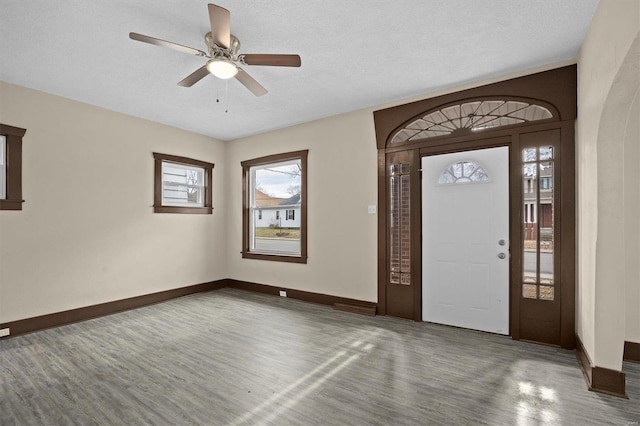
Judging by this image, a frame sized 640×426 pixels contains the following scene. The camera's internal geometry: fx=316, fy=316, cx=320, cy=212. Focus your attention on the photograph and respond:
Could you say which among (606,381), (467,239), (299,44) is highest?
(299,44)

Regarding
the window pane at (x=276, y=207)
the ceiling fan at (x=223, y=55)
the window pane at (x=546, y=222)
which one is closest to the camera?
the ceiling fan at (x=223, y=55)

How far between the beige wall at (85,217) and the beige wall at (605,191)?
216 inches

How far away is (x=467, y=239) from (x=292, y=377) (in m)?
2.57

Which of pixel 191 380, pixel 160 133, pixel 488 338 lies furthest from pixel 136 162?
pixel 488 338

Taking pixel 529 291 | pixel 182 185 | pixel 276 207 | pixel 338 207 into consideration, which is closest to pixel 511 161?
pixel 529 291

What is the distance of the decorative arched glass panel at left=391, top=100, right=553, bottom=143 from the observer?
11.4 ft

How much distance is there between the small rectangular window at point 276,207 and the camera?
5359mm

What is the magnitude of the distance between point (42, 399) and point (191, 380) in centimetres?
104

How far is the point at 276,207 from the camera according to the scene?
5.79 metres

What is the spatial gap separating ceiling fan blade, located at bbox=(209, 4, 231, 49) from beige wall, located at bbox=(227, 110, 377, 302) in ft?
8.31

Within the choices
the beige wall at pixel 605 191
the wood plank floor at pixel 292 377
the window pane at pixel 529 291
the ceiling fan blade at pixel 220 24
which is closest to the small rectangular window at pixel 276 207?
the wood plank floor at pixel 292 377

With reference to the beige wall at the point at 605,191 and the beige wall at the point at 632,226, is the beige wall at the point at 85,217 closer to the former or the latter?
the beige wall at the point at 605,191

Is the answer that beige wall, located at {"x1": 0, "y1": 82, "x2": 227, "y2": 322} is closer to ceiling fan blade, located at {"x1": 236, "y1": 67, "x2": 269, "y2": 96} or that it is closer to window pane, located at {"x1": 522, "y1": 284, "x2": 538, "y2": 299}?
ceiling fan blade, located at {"x1": 236, "y1": 67, "x2": 269, "y2": 96}

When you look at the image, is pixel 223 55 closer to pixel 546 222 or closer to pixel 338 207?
pixel 338 207
